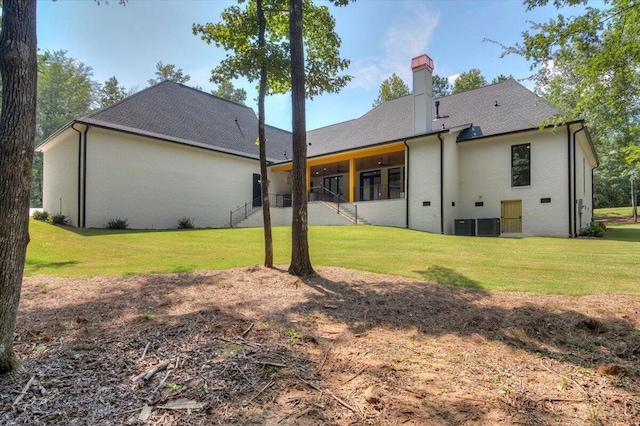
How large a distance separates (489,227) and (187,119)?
721 inches

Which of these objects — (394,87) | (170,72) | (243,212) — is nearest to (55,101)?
(170,72)

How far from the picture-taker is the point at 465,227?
52.2ft

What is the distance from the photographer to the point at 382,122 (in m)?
22.3

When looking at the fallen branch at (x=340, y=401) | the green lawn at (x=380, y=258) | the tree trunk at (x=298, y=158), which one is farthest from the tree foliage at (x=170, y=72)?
the fallen branch at (x=340, y=401)

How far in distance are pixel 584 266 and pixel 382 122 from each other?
54.8ft

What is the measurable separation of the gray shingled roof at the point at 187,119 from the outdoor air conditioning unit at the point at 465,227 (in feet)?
44.2

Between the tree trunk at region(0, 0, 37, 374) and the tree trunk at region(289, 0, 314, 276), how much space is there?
13.3 ft

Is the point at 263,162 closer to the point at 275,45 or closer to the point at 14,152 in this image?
the point at 275,45

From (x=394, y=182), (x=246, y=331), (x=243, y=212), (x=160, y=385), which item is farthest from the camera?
(x=394, y=182)

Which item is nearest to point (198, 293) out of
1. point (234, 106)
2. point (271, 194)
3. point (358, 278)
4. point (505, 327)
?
point (358, 278)

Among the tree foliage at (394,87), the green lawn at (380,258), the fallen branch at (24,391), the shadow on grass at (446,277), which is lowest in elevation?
the fallen branch at (24,391)

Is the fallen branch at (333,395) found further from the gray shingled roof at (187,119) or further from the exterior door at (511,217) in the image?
the gray shingled roof at (187,119)

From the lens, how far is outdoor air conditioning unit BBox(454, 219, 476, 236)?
620 inches

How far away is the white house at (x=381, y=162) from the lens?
15.2m
